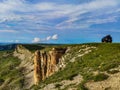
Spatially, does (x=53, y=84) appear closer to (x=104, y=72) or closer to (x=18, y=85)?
(x=104, y=72)

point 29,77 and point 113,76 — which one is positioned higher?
point 113,76

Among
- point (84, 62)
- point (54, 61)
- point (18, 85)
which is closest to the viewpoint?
point (84, 62)

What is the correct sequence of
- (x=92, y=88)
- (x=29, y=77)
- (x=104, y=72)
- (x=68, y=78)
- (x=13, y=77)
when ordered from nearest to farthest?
(x=92, y=88), (x=104, y=72), (x=68, y=78), (x=29, y=77), (x=13, y=77)

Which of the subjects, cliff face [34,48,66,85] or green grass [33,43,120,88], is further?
cliff face [34,48,66,85]

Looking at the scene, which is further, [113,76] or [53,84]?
[53,84]

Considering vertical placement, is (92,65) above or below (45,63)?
above

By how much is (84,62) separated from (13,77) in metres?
139

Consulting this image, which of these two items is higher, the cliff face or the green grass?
the green grass

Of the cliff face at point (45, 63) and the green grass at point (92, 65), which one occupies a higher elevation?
the green grass at point (92, 65)

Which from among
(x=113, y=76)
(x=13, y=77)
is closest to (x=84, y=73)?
(x=113, y=76)

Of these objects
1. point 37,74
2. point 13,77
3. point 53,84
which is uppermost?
point 53,84

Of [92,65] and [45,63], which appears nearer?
[92,65]

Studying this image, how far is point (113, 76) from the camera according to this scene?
44781 mm

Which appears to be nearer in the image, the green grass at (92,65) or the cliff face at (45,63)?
the green grass at (92,65)
